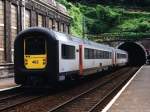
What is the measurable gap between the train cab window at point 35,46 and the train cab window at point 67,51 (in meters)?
1.01

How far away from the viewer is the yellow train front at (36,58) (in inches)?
866

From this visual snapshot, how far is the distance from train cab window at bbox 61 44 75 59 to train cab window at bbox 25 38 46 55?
101cm

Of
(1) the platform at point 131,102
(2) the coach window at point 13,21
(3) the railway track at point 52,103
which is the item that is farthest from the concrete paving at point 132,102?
(2) the coach window at point 13,21

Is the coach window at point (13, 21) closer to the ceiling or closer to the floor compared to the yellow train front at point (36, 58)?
closer to the ceiling

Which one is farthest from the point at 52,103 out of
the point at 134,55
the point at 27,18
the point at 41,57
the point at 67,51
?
the point at 134,55

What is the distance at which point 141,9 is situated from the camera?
114 meters

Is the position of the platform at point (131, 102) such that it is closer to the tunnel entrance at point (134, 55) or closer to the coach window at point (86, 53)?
the coach window at point (86, 53)

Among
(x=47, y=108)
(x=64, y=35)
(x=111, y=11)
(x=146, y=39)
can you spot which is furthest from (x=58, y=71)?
(x=111, y=11)

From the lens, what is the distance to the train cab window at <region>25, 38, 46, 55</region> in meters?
22.4

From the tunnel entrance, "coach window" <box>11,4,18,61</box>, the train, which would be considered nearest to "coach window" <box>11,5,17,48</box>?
"coach window" <box>11,4,18,61</box>

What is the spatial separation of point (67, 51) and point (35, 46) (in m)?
2.05

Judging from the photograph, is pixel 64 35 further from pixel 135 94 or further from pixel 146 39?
pixel 146 39

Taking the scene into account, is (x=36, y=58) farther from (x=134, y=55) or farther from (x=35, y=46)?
(x=134, y=55)

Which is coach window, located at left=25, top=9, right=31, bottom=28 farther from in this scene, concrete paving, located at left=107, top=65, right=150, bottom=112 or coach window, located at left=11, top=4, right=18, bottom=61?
concrete paving, located at left=107, top=65, right=150, bottom=112
